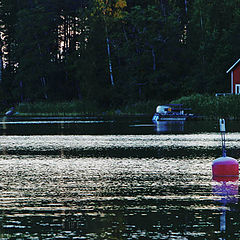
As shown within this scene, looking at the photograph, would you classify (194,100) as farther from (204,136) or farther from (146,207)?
(146,207)

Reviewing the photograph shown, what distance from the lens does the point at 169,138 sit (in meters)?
42.5

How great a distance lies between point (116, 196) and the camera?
17188 mm

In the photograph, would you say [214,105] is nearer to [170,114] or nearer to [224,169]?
[170,114]

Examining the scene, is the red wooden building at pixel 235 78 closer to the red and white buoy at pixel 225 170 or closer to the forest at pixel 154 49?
the forest at pixel 154 49

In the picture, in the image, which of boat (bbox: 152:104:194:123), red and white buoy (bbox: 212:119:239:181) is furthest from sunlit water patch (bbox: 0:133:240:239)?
boat (bbox: 152:104:194:123)

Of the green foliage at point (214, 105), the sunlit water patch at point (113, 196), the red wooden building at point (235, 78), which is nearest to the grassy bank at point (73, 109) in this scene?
the green foliage at point (214, 105)

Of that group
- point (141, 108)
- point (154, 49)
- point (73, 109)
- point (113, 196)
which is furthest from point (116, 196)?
point (73, 109)

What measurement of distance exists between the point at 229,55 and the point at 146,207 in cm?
6629

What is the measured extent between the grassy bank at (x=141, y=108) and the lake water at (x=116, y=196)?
106 ft

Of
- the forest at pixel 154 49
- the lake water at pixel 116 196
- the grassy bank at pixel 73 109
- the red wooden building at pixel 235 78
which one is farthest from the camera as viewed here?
the grassy bank at pixel 73 109

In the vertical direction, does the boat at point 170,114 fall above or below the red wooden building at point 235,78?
below

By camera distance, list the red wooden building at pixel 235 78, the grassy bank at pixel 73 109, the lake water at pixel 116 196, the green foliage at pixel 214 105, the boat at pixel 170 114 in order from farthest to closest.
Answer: the grassy bank at pixel 73 109 < the red wooden building at pixel 235 78 < the boat at pixel 170 114 < the green foliage at pixel 214 105 < the lake water at pixel 116 196

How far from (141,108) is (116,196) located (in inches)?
2473

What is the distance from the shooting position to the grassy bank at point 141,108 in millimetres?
64312
